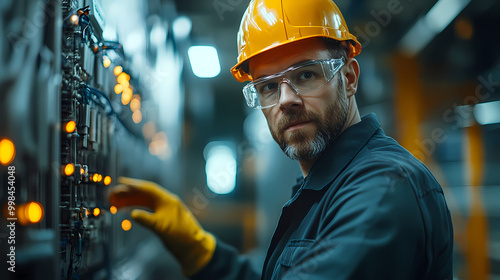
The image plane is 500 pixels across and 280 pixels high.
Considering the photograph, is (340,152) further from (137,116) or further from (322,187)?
(137,116)

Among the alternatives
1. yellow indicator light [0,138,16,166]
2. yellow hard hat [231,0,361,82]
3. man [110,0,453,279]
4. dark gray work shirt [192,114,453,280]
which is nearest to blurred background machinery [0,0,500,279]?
yellow indicator light [0,138,16,166]

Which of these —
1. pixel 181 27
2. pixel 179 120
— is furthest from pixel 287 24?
pixel 179 120

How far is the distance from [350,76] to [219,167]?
3.27 m

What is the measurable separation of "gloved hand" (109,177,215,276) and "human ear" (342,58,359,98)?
0.93 metres

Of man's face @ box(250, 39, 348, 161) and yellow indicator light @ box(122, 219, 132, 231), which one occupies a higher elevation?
man's face @ box(250, 39, 348, 161)

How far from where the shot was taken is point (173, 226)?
161cm

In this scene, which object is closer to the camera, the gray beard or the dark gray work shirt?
the dark gray work shirt

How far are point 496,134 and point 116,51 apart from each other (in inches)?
103

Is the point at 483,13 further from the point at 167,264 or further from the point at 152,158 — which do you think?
the point at 167,264

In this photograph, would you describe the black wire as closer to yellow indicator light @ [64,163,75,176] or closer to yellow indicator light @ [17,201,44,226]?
yellow indicator light @ [64,163,75,176]

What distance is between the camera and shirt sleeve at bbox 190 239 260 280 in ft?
5.28

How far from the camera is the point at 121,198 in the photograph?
62.7 inches

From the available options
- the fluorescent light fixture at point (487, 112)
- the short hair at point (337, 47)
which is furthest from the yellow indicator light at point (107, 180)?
the fluorescent light fixture at point (487, 112)

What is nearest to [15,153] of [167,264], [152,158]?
[152,158]
